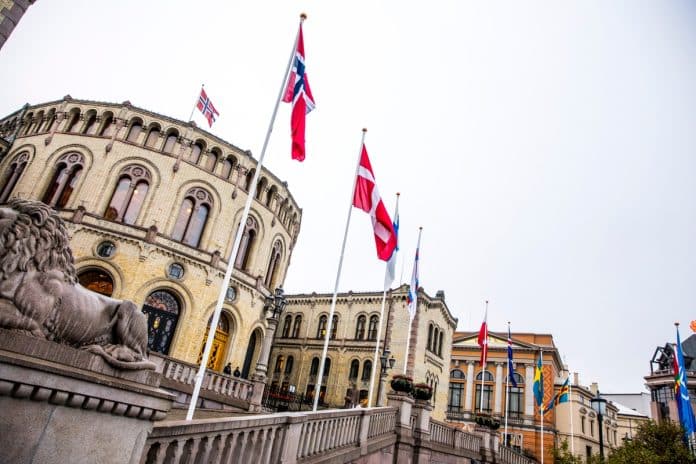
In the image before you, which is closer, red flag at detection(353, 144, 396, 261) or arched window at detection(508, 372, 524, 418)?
red flag at detection(353, 144, 396, 261)

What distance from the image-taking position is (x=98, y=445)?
3.29m

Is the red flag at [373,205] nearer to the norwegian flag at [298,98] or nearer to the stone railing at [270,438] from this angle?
the norwegian flag at [298,98]

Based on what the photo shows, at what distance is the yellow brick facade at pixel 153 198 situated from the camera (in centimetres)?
2059

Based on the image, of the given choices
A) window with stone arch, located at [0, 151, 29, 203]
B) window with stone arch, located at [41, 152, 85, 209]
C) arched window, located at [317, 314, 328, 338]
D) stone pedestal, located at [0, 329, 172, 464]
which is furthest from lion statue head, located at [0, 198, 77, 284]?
arched window, located at [317, 314, 328, 338]

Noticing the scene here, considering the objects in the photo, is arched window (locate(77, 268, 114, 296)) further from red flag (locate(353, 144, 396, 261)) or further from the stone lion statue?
the stone lion statue

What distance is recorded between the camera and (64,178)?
22.2 m

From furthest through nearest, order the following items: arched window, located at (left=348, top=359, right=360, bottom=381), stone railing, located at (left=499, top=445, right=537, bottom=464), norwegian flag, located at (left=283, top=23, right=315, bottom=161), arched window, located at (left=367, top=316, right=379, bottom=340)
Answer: arched window, located at (left=367, top=316, right=379, bottom=340)
arched window, located at (left=348, top=359, right=360, bottom=381)
stone railing, located at (left=499, top=445, right=537, bottom=464)
norwegian flag, located at (left=283, top=23, right=315, bottom=161)

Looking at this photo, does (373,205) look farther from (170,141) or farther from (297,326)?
(297,326)

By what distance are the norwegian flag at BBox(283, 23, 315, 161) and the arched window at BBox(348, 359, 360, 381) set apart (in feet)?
89.4

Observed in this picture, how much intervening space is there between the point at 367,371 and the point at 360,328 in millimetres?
3855

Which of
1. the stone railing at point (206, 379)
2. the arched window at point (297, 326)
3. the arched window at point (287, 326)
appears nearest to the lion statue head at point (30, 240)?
the stone railing at point (206, 379)

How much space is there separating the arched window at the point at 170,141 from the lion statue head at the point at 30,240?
71.6 feet

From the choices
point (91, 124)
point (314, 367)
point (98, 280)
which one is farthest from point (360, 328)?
point (91, 124)

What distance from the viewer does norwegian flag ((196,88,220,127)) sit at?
22859mm
